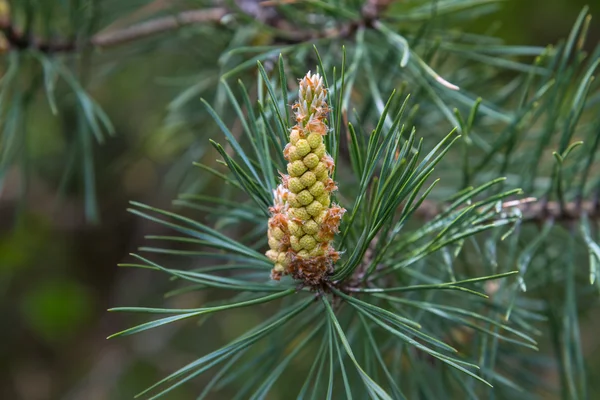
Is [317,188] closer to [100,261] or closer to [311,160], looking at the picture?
[311,160]

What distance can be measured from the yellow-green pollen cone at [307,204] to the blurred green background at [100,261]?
619 mm

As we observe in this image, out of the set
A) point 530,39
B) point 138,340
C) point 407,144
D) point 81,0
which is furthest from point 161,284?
point 407,144

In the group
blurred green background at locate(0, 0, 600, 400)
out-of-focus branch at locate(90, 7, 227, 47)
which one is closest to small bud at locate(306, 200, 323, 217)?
out-of-focus branch at locate(90, 7, 227, 47)

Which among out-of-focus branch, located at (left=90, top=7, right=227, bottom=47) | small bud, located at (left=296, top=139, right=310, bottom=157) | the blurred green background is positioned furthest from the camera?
the blurred green background

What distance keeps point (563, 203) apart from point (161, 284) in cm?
88

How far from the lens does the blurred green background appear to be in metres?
1.12

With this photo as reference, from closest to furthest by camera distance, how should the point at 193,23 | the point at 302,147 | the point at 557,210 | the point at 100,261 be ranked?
1. the point at 302,147
2. the point at 557,210
3. the point at 193,23
4. the point at 100,261

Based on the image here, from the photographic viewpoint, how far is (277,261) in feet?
1.17

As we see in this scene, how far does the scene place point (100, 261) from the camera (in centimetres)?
150

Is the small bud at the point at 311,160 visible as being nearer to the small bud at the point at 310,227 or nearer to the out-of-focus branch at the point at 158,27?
the small bud at the point at 310,227

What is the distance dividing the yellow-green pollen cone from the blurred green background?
24.4 inches

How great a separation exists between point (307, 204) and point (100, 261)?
1.28 metres

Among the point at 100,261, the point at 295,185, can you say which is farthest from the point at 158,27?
the point at 100,261

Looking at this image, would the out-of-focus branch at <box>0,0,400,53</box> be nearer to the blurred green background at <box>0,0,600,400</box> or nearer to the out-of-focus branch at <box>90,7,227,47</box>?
the out-of-focus branch at <box>90,7,227,47</box>
